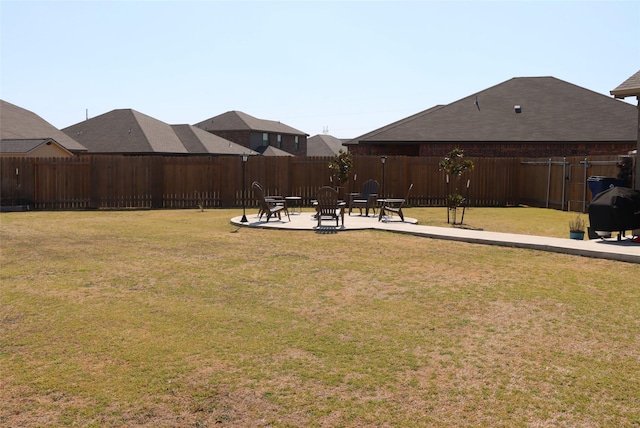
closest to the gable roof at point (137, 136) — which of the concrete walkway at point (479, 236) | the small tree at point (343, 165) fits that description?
the small tree at point (343, 165)

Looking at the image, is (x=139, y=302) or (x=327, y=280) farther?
(x=327, y=280)

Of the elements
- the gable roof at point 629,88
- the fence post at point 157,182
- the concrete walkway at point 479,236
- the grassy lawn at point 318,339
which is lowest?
the grassy lawn at point 318,339

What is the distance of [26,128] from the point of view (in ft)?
114

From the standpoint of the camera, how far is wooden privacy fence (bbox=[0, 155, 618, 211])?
22688mm

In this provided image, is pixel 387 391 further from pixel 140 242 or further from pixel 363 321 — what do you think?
pixel 140 242

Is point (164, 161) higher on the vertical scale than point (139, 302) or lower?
higher

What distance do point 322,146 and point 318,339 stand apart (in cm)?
7279

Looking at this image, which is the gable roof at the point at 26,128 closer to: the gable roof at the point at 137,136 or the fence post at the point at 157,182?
the gable roof at the point at 137,136

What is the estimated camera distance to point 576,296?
7.56m

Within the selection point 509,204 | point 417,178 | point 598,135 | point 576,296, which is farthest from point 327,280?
point 598,135

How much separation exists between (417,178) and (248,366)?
1981 centimetres

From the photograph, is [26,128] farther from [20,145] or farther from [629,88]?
[629,88]

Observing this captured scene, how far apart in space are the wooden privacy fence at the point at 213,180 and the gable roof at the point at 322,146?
4958 centimetres

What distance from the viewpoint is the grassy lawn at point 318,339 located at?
13.6 feet
